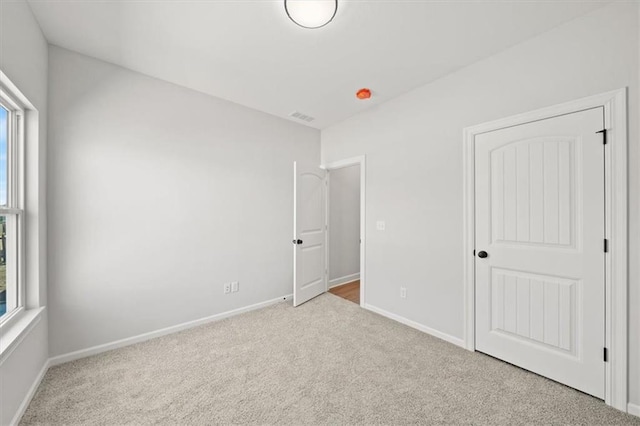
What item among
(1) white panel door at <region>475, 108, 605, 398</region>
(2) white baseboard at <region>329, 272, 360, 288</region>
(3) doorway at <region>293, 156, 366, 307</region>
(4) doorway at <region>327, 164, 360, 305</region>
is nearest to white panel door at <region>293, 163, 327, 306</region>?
(3) doorway at <region>293, 156, 366, 307</region>

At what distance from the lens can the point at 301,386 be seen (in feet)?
6.08

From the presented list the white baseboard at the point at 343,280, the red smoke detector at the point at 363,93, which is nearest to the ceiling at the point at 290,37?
the red smoke detector at the point at 363,93

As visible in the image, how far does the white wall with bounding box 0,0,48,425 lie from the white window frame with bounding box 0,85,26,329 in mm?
43

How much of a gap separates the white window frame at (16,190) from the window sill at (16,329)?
0.11 feet

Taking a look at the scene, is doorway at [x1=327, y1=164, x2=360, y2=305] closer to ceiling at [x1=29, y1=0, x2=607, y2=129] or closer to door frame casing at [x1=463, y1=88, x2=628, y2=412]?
ceiling at [x1=29, y1=0, x2=607, y2=129]

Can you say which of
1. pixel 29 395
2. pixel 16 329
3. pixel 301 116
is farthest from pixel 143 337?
pixel 301 116

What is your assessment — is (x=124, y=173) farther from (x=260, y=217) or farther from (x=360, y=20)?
(x=360, y=20)

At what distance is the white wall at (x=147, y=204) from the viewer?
2.16 m

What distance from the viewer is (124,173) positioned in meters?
2.42

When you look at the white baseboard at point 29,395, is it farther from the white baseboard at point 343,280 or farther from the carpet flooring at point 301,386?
the white baseboard at point 343,280

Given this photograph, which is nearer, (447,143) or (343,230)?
(447,143)

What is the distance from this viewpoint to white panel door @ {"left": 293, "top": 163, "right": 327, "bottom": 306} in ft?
11.1

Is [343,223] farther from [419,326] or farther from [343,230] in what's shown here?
[419,326]

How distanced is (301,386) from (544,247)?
2.15 m
